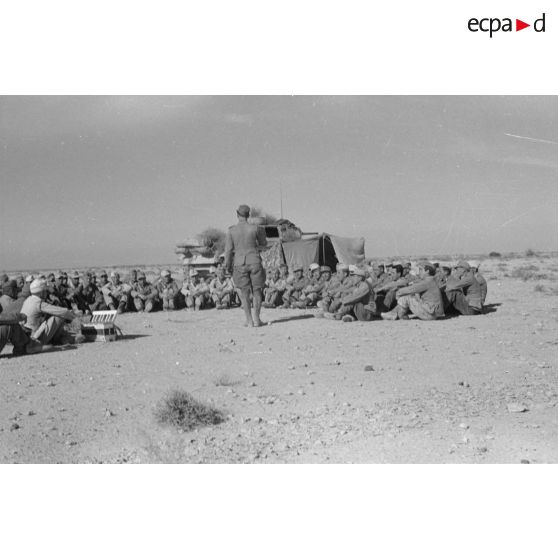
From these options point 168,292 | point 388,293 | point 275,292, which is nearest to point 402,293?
point 388,293

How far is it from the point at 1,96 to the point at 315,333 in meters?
5.02

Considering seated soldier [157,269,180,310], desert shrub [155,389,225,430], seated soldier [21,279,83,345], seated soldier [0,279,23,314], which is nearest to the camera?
desert shrub [155,389,225,430]

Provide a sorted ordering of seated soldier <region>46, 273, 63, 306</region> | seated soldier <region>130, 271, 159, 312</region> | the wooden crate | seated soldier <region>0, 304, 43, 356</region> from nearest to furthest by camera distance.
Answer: seated soldier <region>0, 304, 43, 356</region> → the wooden crate → seated soldier <region>46, 273, 63, 306</region> → seated soldier <region>130, 271, 159, 312</region>

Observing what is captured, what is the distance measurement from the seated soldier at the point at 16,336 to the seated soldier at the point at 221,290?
18.2 feet

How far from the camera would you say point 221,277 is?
1344 centimetres

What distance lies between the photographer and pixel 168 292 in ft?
43.0

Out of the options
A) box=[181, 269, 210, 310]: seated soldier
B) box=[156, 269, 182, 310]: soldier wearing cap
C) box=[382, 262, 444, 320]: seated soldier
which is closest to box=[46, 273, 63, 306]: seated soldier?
box=[156, 269, 182, 310]: soldier wearing cap

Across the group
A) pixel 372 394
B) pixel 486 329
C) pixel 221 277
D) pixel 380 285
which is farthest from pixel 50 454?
pixel 221 277

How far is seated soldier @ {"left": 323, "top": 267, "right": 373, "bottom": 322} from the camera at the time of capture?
9867 mm

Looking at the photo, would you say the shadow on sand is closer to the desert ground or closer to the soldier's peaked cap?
the desert ground

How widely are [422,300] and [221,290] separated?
4868 millimetres

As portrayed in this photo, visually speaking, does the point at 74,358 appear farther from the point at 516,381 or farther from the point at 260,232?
the point at 516,381

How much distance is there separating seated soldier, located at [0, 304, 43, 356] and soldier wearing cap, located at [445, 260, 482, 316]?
6.70 m

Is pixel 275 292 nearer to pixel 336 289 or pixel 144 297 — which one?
pixel 336 289
